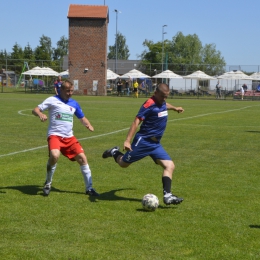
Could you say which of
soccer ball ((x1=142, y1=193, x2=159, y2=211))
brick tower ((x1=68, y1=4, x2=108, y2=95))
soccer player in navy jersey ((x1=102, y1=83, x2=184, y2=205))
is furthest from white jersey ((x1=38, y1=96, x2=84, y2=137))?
brick tower ((x1=68, y1=4, x2=108, y2=95))

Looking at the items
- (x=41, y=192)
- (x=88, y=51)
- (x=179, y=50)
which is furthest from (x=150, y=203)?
(x=179, y=50)

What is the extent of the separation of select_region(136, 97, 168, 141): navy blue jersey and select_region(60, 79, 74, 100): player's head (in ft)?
3.90

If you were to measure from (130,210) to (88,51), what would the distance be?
5350 cm

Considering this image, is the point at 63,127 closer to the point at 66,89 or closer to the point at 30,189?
the point at 66,89

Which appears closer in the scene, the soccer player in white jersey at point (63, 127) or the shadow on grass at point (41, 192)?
the shadow on grass at point (41, 192)

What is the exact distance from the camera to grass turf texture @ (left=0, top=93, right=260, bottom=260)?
5.80 m

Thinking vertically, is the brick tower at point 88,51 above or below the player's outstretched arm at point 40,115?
above

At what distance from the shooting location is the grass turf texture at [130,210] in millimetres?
5805

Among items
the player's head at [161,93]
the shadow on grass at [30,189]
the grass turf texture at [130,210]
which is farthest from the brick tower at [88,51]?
the player's head at [161,93]

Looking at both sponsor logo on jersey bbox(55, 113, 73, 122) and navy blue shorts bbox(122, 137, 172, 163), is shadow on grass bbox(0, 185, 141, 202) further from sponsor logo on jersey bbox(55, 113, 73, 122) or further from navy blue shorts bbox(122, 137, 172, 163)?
sponsor logo on jersey bbox(55, 113, 73, 122)

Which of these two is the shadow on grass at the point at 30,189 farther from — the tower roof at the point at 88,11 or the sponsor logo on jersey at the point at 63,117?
the tower roof at the point at 88,11

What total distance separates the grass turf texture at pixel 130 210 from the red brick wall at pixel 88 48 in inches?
1832

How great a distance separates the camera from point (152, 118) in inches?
321

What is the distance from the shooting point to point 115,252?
5668 millimetres
